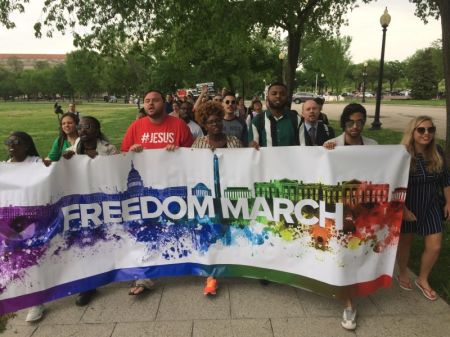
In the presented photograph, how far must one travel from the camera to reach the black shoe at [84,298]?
3637mm

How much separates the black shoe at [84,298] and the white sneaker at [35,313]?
31cm

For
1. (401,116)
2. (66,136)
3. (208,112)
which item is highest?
(208,112)

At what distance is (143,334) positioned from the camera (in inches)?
125

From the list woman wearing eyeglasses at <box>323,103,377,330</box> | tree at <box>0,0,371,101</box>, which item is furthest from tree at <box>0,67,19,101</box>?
woman wearing eyeglasses at <box>323,103,377,330</box>

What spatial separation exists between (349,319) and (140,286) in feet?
6.55

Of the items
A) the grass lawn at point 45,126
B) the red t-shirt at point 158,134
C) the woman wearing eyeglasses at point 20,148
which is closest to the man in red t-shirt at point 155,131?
the red t-shirt at point 158,134

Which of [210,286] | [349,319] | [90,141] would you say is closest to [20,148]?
[90,141]

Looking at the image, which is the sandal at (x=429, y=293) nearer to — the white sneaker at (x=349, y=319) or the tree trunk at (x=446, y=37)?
the white sneaker at (x=349, y=319)

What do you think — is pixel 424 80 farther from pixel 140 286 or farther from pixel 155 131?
pixel 140 286

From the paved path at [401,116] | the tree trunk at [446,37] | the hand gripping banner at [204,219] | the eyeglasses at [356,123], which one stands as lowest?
the paved path at [401,116]

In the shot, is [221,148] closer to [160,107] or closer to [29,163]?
[160,107]

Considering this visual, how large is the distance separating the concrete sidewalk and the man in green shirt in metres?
1.54

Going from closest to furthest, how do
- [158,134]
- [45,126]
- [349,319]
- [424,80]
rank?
[349,319]
[158,134]
[45,126]
[424,80]

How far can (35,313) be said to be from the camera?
3.45 metres
